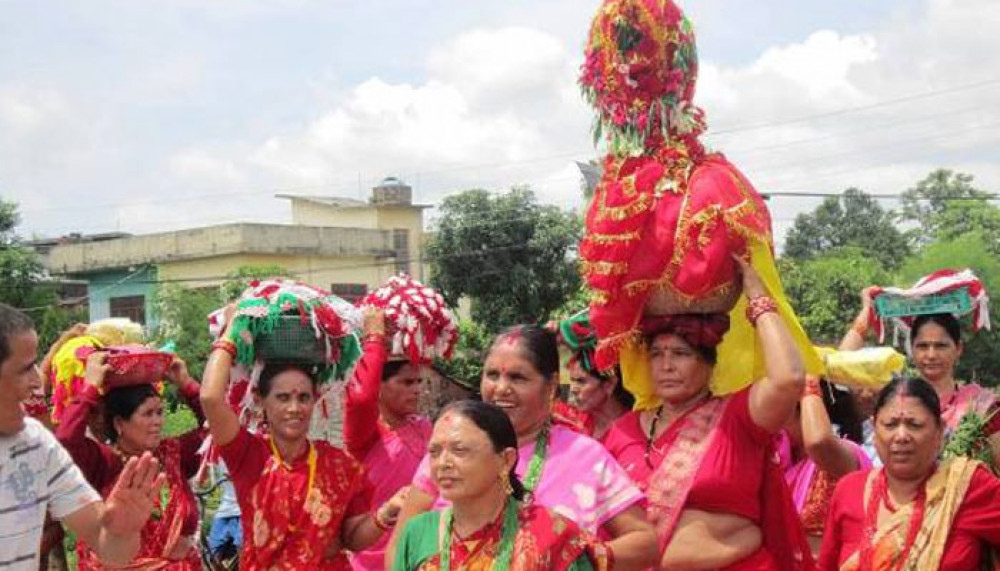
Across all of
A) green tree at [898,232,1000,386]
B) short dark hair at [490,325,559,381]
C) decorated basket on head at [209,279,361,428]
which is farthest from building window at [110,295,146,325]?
short dark hair at [490,325,559,381]

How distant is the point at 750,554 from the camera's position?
11.6ft

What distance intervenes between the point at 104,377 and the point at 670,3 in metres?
2.77

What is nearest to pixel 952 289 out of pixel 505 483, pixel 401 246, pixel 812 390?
pixel 812 390

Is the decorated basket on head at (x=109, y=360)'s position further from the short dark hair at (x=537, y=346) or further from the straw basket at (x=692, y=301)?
the straw basket at (x=692, y=301)

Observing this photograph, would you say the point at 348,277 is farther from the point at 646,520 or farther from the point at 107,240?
the point at 646,520

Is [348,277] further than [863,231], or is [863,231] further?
[863,231]

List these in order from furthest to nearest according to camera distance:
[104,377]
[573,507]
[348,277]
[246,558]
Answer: [348,277]
[104,377]
[246,558]
[573,507]

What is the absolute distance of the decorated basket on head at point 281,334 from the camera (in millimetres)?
4332

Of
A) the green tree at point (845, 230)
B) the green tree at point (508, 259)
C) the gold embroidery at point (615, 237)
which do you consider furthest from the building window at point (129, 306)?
the green tree at point (845, 230)

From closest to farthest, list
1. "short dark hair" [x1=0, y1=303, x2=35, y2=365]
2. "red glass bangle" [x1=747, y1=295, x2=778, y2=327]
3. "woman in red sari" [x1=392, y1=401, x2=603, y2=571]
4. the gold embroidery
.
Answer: "woman in red sari" [x1=392, y1=401, x2=603, y2=571] → "short dark hair" [x1=0, y1=303, x2=35, y2=365] → "red glass bangle" [x1=747, y1=295, x2=778, y2=327] → the gold embroidery

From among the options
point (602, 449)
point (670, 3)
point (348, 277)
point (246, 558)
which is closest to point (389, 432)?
point (246, 558)

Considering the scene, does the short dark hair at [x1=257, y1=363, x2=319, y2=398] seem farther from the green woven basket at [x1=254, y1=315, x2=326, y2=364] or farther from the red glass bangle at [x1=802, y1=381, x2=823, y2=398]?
the red glass bangle at [x1=802, y1=381, x2=823, y2=398]

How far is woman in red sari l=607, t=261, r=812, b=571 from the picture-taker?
3.49 metres

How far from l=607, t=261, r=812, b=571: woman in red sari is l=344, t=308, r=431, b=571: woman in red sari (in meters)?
1.33
